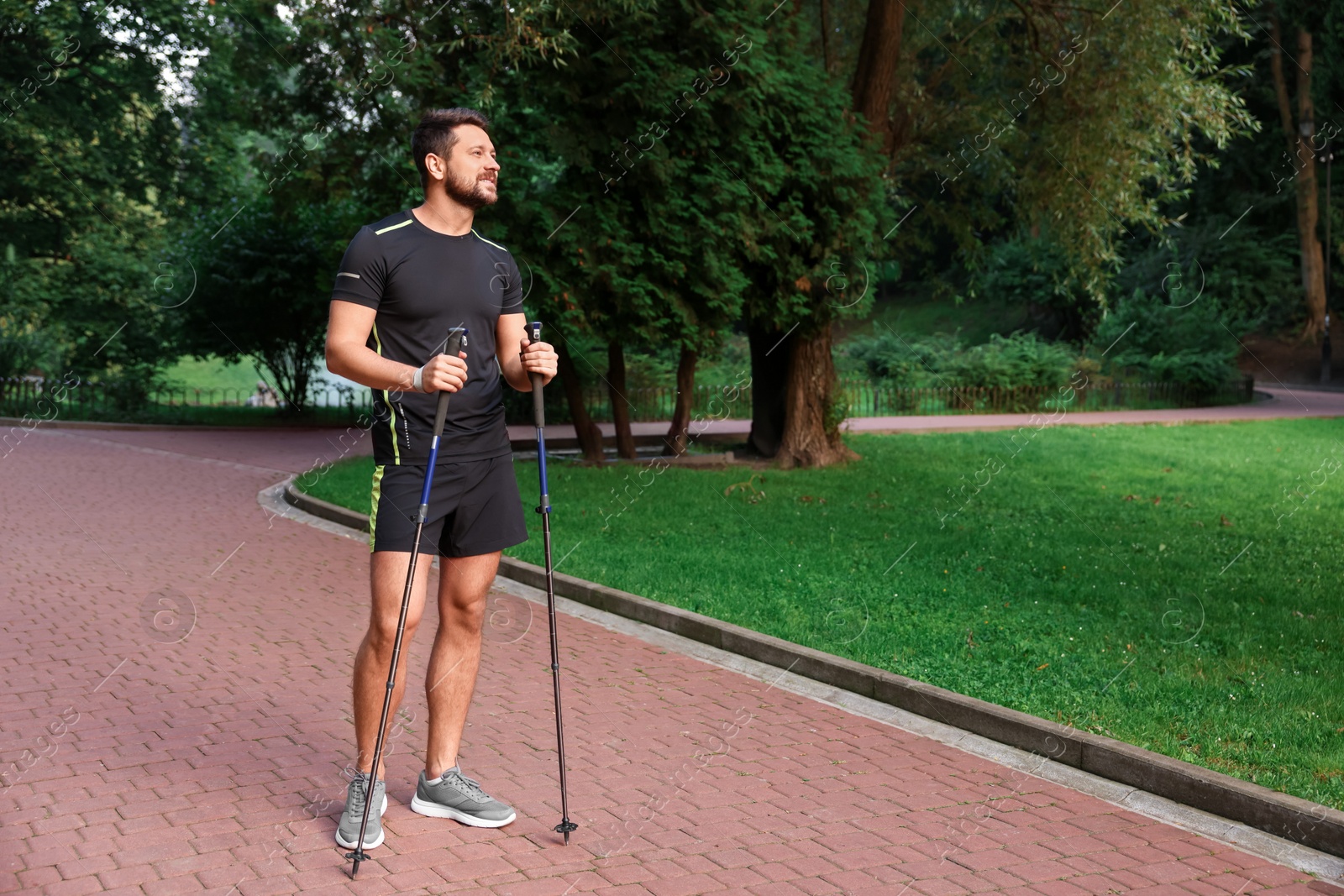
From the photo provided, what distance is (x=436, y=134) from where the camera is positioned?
4.33m

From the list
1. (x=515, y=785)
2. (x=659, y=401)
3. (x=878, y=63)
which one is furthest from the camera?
(x=659, y=401)

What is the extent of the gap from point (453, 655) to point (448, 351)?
1.13 m

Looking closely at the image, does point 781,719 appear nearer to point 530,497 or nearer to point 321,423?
point 530,497

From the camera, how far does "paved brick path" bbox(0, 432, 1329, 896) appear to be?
4172 millimetres

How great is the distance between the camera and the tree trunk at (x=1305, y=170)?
40.7 m

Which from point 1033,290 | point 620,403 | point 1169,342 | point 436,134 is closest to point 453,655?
point 436,134

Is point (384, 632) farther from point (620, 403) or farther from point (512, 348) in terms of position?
point (620, 403)

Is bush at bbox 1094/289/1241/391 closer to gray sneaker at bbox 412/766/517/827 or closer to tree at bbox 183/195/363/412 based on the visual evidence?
tree at bbox 183/195/363/412

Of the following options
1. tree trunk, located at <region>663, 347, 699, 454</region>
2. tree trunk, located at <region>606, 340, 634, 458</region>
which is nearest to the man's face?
tree trunk, located at <region>606, 340, 634, 458</region>

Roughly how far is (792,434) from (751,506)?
4.48m

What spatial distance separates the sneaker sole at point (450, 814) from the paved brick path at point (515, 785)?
36 millimetres

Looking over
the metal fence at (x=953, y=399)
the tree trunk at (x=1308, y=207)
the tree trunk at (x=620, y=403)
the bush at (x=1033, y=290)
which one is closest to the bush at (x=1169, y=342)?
the metal fence at (x=953, y=399)

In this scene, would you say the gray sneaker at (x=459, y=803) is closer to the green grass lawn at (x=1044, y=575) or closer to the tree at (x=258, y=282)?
the green grass lawn at (x=1044, y=575)

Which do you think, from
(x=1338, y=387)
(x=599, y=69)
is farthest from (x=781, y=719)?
(x=1338, y=387)
